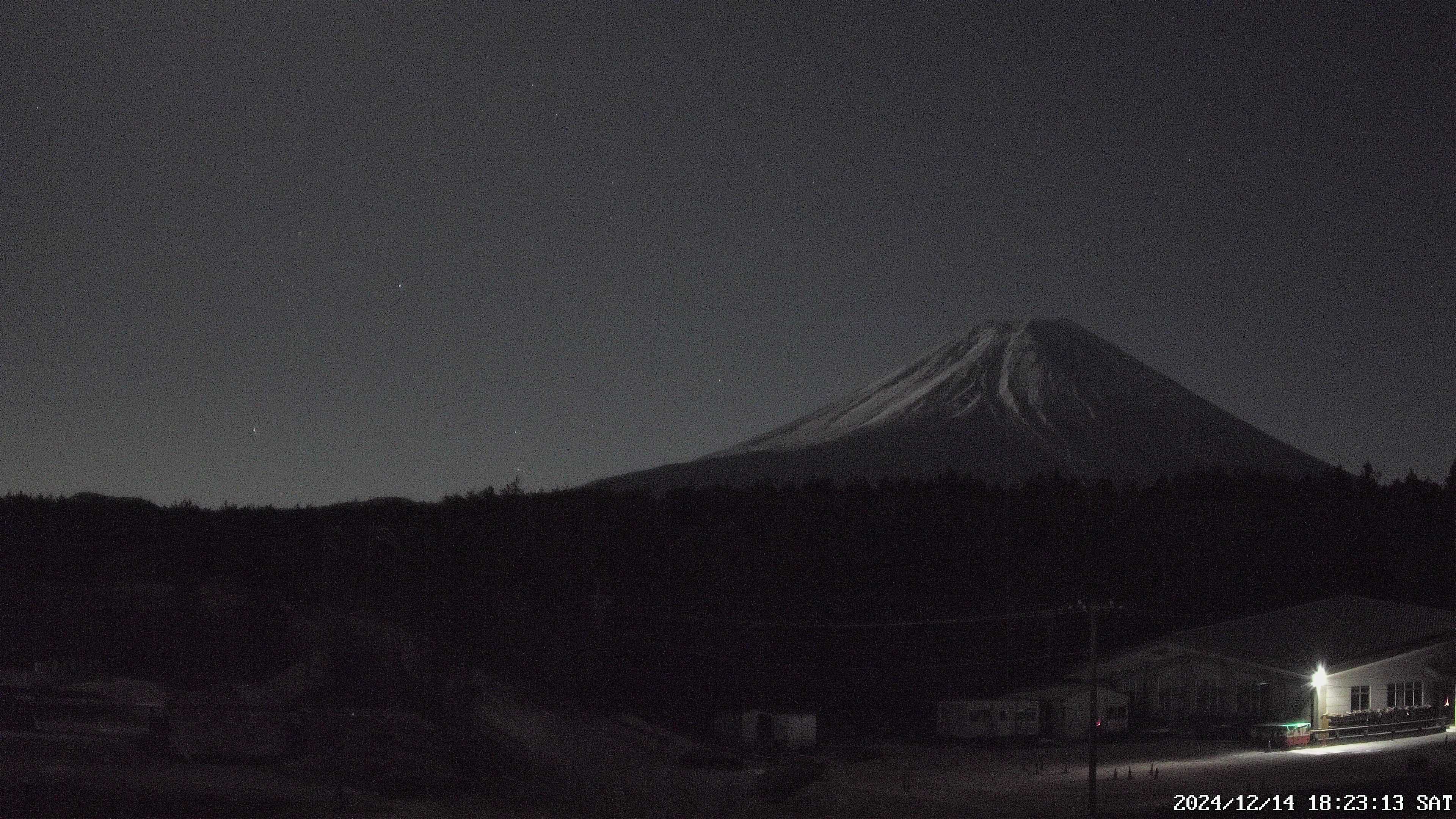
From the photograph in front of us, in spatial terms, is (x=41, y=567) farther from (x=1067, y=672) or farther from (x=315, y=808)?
(x=1067, y=672)

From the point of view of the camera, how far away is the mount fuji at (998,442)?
164625 millimetres

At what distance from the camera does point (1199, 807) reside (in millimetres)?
38812

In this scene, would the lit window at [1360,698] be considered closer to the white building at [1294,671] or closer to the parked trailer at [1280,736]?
the white building at [1294,671]

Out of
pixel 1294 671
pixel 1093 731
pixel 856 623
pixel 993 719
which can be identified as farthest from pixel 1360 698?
pixel 1093 731

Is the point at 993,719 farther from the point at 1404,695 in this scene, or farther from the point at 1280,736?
the point at 1404,695

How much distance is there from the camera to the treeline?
72.6 meters

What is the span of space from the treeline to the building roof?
8.39 metres

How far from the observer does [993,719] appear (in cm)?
6191

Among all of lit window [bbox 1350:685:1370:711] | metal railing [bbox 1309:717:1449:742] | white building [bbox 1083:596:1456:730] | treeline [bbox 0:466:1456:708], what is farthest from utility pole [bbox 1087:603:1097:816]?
treeline [bbox 0:466:1456:708]

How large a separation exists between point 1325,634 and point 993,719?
1433 centimetres

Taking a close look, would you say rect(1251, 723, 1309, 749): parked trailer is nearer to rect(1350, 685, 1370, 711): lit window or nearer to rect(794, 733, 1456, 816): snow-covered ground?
rect(794, 733, 1456, 816): snow-covered ground

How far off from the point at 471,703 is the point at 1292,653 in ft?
109

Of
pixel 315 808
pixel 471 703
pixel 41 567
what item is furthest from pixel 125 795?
pixel 41 567

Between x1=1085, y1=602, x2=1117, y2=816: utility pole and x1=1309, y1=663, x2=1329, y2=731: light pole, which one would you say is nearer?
x1=1085, y1=602, x2=1117, y2=816: utility pole
